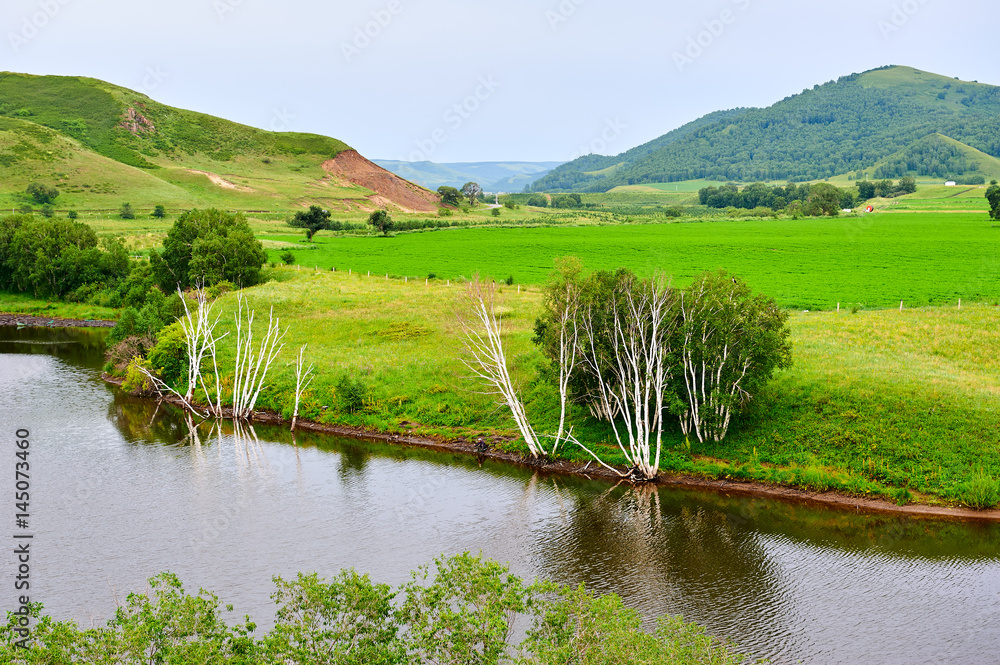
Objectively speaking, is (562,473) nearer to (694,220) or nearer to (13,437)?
(13,437)

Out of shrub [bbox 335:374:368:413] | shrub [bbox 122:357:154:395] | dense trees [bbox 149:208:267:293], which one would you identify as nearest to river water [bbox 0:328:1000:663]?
shrub [bbox 335:374:368:413]

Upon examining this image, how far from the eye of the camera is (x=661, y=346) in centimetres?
3534

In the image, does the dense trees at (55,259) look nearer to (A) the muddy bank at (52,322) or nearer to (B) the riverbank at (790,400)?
(A) the muddy bank at (52,322)

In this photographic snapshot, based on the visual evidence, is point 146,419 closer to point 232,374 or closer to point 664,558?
point 232,374

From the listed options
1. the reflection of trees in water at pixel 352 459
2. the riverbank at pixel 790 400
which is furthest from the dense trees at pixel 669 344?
the reflection of trees in water at pixel 352 459

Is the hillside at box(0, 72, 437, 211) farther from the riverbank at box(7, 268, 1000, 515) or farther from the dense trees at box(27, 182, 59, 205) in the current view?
the riverbank at box(7, 268, 1000, 515)

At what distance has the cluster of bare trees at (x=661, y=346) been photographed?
35594 mm

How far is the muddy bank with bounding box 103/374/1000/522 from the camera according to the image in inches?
1220

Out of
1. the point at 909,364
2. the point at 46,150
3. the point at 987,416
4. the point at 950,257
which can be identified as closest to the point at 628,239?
the point at 950,257

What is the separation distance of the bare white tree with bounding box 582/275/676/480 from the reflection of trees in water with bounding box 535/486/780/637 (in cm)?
286

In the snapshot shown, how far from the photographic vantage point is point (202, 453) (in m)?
40.8

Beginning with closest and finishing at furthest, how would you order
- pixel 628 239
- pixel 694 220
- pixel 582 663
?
pixel 582 663 < pixel 628 239 < pixel 694 220

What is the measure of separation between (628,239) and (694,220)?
4934cm

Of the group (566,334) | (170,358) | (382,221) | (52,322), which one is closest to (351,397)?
(566,334)
